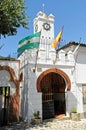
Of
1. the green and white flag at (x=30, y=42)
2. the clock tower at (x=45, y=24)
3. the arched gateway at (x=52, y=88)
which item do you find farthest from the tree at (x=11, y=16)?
the clock tower at (x=45, y=24)

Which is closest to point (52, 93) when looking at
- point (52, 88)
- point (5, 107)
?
point (52, 88)

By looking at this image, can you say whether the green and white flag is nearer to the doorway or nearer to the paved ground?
the doorway

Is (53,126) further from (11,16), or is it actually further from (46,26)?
(46,26)

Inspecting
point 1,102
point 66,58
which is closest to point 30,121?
point 1,102

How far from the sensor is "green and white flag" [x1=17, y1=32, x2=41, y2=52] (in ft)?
51.1

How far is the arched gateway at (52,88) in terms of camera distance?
16.2m

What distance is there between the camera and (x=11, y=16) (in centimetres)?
1297

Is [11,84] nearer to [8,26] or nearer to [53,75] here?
[53,75]

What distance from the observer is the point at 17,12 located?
42.5 feet

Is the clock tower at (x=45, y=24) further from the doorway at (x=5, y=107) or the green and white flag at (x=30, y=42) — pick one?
the doorway at (x=5, y=107)

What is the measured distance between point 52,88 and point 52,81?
58 cm

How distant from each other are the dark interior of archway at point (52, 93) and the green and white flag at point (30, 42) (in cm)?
276

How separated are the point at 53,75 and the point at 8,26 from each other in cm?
593

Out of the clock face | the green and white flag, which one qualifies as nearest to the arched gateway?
the green and white flag
